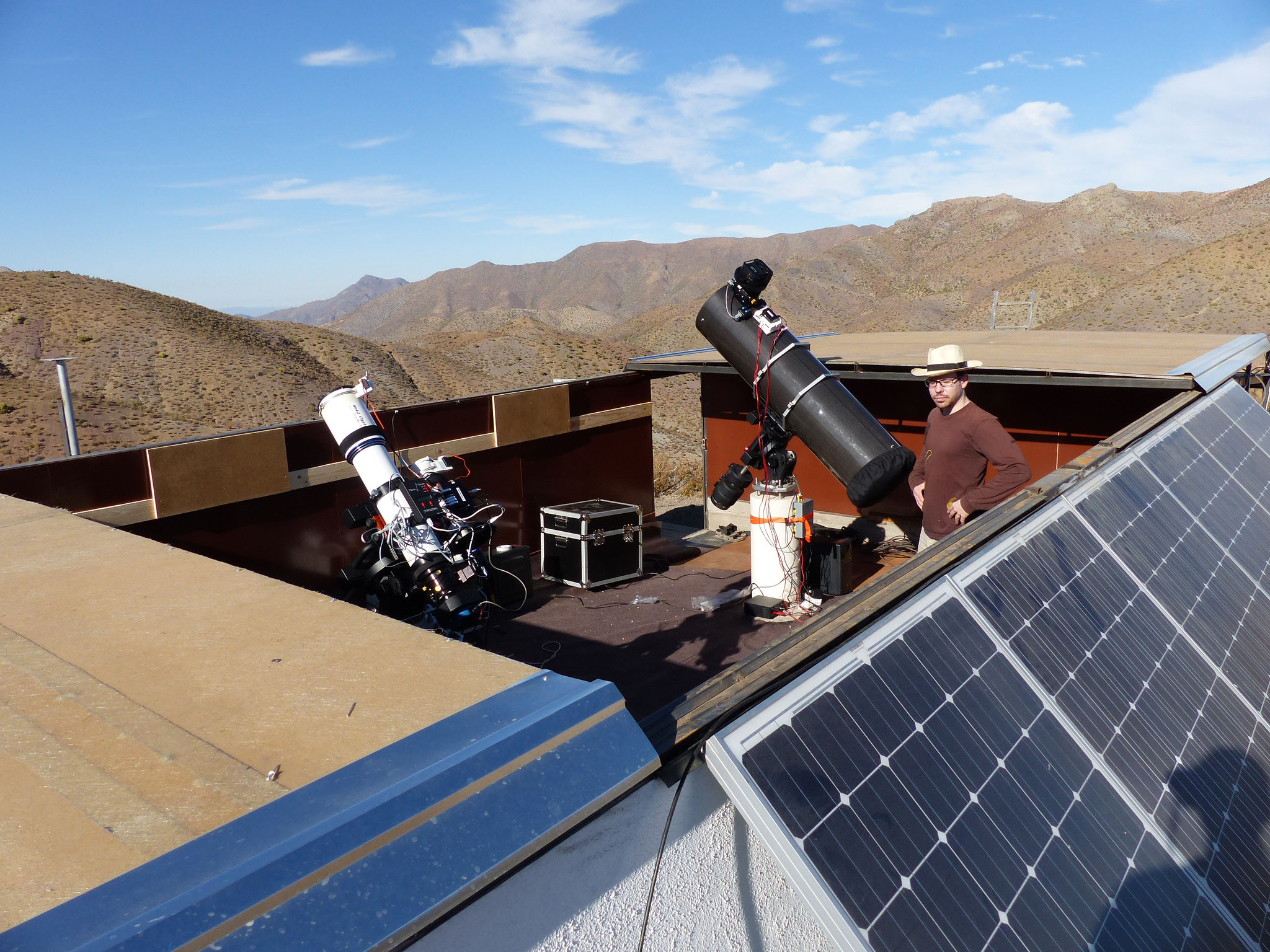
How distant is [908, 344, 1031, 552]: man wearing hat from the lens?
16.8 ft

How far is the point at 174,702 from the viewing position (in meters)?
1.89

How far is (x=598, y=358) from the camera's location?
52.9 m

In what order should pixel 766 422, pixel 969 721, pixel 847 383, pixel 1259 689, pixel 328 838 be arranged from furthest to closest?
pixel 847 383, pixel 766 422, pixel 1259 689, pixel 969 721, pixel 328 838

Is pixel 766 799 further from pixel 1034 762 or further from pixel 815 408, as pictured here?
pixel 815 408

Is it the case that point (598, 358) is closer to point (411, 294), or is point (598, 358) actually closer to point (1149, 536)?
point (1149, 536)

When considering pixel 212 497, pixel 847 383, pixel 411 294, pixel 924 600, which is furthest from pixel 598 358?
pixel 411 294

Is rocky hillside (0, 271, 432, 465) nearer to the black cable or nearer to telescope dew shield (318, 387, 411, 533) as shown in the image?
telescope dew shield (318, 387, 411, 533)

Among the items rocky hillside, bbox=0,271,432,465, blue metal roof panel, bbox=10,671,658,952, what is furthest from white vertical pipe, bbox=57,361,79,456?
rocky hillside, bbox=0,271,432,465

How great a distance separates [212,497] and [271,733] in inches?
195

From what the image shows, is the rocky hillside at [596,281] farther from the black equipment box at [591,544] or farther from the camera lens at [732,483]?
the camera lens at [732,483]

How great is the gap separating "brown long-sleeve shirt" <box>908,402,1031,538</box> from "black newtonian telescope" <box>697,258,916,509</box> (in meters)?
0.41

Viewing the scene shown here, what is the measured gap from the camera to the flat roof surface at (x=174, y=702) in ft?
4.70

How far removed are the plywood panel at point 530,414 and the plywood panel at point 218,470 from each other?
7.79 feet

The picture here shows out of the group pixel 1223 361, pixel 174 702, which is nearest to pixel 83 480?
pixel 174 702
